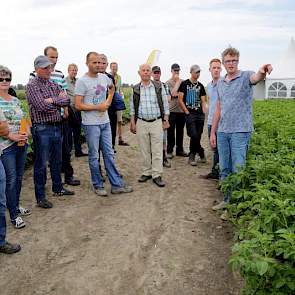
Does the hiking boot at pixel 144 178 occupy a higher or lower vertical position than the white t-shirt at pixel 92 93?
lower

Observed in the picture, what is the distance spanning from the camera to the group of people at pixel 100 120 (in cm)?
463

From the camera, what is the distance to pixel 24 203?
5.80m

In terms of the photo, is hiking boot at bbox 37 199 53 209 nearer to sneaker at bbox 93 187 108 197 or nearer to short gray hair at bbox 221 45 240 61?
sneaker at bbox 93 187 108 197

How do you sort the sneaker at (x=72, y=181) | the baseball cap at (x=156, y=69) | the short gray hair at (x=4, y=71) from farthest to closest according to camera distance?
the baseball cap at (x=156, y=69)
the sneaker at (x=72, y=181)
the short gray hair at (x=4, y=71)

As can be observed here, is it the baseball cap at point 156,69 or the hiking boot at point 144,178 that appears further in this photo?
the baseball cap at point 156,69

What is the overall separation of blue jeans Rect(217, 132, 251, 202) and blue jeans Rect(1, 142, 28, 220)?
101 inches

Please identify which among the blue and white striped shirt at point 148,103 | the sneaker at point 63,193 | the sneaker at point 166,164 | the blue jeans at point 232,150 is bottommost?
the sneaker at point 63,193

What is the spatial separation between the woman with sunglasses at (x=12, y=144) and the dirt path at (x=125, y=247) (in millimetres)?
385

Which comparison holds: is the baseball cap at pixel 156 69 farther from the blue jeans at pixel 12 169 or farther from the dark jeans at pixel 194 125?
the blue jeans at pixel 12 169

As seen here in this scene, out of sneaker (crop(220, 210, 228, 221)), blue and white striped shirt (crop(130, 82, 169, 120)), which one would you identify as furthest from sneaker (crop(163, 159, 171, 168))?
sneaker (crop(220, 210, 228, 221))

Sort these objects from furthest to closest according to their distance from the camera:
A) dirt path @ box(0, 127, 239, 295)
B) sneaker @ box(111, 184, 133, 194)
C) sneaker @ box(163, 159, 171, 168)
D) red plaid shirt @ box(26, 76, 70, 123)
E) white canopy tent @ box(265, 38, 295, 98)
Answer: white canopy tent @ box(265, 38, 295, 98) < sneaker @ box(163, 159, 171, 168) < sneaker @ box(111, 184, 133, 194) < red plaid shirt @ box(26, 76, 70, 123) < dirt path @ box(0, 127, 239, 295)

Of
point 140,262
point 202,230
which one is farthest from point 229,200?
point 140,262

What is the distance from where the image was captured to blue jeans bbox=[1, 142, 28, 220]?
15.2ft

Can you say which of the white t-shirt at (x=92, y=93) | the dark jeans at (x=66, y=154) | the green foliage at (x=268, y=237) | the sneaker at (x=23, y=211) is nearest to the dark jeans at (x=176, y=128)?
the dark jeans at (x=66, y=154)
